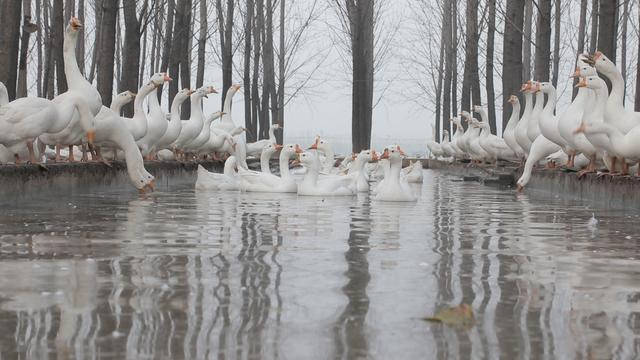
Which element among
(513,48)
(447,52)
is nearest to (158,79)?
(513,48)

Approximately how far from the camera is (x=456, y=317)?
484 cm

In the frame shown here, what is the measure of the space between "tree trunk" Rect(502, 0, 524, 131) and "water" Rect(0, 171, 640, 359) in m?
18.0

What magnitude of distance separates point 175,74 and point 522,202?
740 inches

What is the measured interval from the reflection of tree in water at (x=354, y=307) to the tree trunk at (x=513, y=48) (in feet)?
66.9

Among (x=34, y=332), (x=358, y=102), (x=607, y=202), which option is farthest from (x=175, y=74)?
(x=34, y=332)

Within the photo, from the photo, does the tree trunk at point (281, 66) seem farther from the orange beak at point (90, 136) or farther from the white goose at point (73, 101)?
the orange beak at point (90, 136)

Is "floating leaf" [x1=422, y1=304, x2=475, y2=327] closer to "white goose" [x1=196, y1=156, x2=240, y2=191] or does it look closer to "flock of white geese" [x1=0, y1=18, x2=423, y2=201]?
"flock of white geese" [x1=0, y1=18, x2=423, y2=201]

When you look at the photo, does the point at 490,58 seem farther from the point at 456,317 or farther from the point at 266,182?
the point at 456,317

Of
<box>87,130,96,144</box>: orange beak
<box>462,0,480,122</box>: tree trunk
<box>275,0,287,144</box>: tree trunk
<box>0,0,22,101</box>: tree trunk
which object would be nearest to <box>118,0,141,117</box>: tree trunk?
<box>0,0,22,101</box>: tree trunk

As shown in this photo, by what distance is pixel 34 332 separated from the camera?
4.49 metres

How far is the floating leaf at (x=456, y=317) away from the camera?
15.7ft

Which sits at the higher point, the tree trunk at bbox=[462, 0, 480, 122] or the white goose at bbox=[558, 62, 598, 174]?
the tree trunk at bbox=[462, 0, 480, 122]

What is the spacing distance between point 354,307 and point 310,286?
724 mm

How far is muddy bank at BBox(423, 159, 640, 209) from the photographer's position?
1326 cm
